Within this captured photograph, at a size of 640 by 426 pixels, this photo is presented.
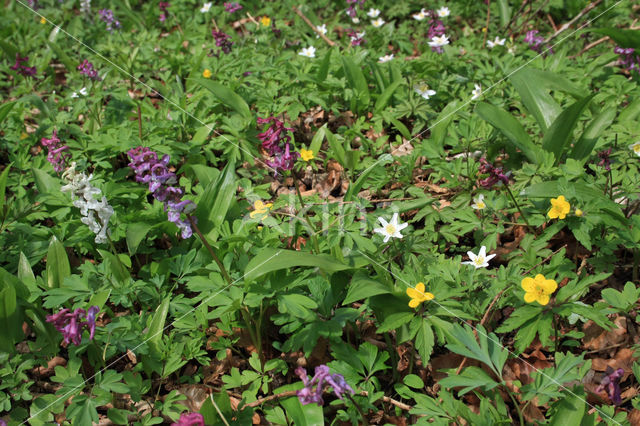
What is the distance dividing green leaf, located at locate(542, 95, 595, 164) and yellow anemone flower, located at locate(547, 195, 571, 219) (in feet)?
2.04

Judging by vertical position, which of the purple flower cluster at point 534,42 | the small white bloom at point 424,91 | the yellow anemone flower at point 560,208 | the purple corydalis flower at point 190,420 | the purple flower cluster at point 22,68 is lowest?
the purple corydalis flower at point 190,420

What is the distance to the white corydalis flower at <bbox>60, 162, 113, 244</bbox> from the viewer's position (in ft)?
5.92

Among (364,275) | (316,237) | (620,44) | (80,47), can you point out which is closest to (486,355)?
(364,275)

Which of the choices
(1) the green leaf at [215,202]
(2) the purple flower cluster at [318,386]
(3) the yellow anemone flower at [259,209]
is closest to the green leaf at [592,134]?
(3) the yellow anemone flower at [259,209]

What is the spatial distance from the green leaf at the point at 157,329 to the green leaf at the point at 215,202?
0.45 meters

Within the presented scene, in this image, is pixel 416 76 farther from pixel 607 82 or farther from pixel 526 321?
pixel 526 321

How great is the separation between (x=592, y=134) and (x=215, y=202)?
193 cm

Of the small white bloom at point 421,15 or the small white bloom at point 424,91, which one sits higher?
the small white bloom at point 421,15

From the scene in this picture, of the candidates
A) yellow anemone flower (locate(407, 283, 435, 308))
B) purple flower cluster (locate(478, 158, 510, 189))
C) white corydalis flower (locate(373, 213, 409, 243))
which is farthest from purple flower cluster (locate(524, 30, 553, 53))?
yellow anemone flower (locate(407, 283, 435, 308))

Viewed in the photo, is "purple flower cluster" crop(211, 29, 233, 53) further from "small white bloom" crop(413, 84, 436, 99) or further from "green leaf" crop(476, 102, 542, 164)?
"green leaf" crop(476, 102, 542, 164)

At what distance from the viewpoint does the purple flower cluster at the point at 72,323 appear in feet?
5.08

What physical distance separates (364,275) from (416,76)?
1.84 m

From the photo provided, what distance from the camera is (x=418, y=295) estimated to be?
1709 mm

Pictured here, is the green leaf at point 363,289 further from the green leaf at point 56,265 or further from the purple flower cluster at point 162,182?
the green leaf at point 56,265
